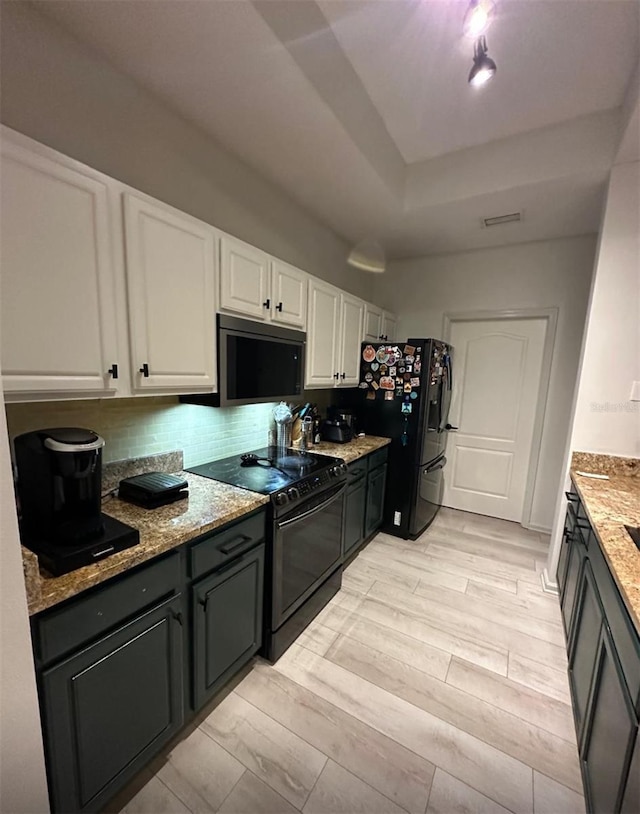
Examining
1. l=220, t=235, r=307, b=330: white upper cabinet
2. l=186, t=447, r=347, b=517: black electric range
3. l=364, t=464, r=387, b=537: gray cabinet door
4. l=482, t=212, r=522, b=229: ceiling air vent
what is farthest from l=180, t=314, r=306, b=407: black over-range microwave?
l=482, t=212, r=522, b=229: ceiling air vent

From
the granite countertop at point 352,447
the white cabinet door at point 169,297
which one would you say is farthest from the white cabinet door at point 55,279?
the granite countertop at point 352,447

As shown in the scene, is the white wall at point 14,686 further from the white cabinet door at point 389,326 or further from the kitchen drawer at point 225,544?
the white cabinet door at point 389,326

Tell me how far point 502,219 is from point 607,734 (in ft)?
10.2

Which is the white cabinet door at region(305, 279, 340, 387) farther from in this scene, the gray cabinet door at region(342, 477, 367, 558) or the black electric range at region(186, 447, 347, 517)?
the gray cabinet door at region(342, 477, 367, 558)

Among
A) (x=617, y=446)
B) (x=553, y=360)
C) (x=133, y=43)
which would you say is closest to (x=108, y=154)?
(x=133, y=43)

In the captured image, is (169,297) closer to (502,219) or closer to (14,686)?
(14,686)

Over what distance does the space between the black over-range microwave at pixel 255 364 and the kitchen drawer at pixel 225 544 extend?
0.62 metres

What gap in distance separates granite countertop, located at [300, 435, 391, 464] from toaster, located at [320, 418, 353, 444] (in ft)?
0.16

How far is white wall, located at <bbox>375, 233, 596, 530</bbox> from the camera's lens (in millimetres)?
2998

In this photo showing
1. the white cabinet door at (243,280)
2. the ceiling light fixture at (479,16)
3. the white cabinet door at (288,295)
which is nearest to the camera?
the ceiling light fixture at (479,16)

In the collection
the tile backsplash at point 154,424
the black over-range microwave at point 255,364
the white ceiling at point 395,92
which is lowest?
the tile backsplash at point 154,424

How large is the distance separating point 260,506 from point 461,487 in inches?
114

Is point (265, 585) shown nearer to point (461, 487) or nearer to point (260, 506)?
point (260, 506)

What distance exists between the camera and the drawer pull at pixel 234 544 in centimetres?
138
